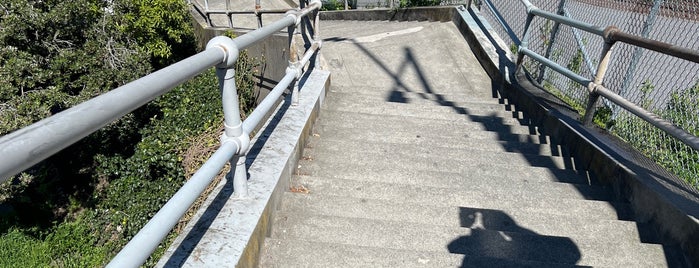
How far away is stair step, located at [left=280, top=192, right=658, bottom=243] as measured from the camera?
8.42 feet

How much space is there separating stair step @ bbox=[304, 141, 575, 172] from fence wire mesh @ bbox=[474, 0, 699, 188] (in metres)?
0.75

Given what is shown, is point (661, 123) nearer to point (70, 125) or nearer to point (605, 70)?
point (605, 70)

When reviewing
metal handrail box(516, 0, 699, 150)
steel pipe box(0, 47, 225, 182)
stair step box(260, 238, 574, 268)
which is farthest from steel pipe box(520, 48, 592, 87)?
steel pipe box(0, 47, 225, 182)

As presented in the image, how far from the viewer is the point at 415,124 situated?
445cm

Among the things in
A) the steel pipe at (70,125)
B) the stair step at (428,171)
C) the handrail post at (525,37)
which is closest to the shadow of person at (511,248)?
the stair step at (428,171)

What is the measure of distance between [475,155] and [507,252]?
1.45 meters

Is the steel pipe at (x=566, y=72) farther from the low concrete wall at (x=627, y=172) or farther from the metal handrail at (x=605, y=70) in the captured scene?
the low concrete wall at (x=627, y=172)

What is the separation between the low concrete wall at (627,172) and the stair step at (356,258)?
0.74 m

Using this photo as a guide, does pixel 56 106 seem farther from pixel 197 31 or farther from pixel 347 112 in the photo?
pixel 347 112

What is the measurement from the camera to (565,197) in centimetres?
304

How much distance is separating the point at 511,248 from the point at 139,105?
2037 millimetres

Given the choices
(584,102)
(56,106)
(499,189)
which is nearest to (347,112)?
(499,189)

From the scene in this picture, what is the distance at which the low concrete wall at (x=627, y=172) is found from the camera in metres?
2.38

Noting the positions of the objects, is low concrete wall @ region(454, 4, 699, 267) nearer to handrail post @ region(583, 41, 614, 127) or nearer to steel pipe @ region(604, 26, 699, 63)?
handrail post @ region(583, 41, 614, 127)
